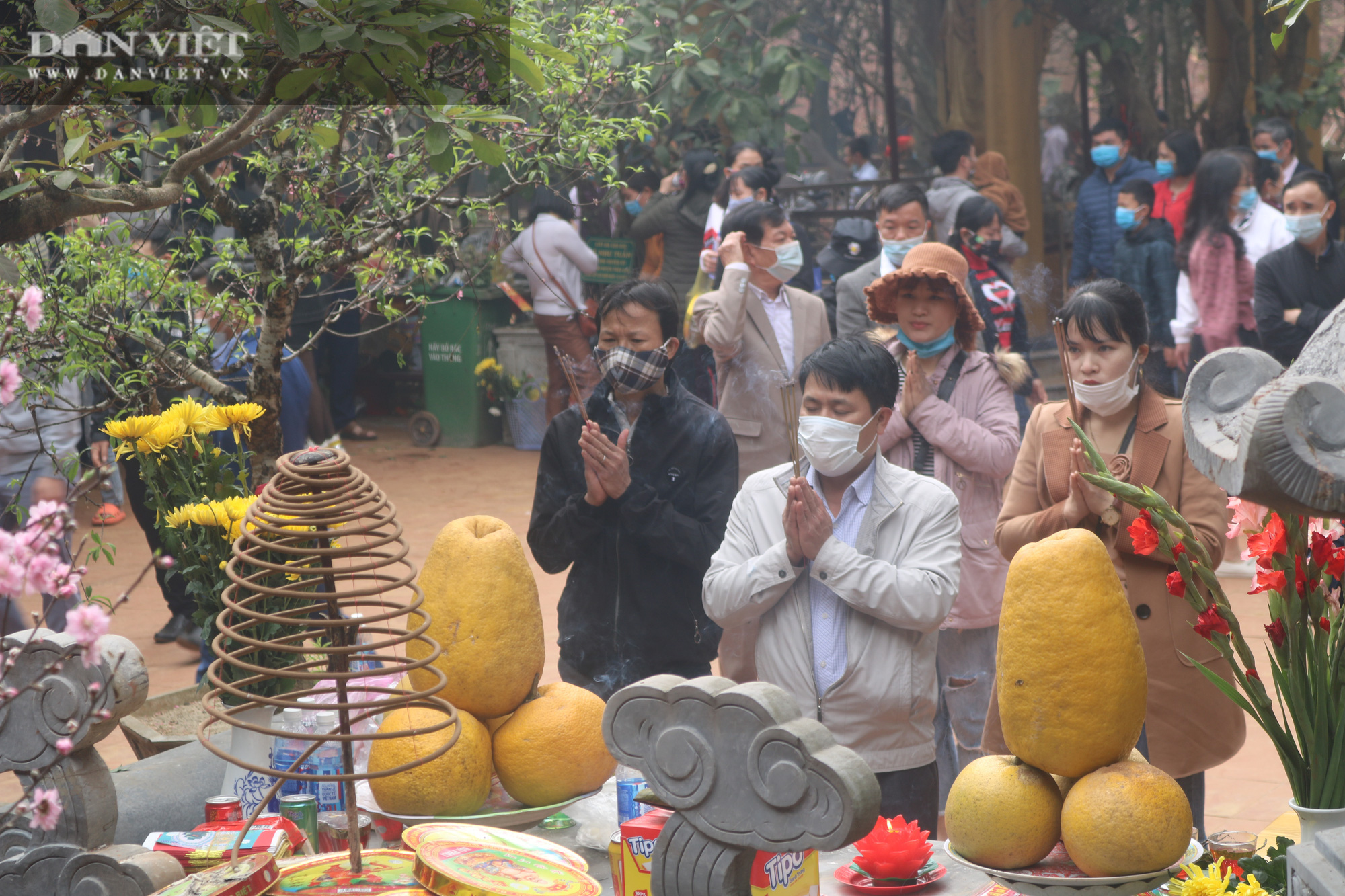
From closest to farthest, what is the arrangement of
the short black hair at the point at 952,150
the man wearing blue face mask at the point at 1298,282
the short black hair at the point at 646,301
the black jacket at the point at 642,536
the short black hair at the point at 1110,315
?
the short black hair at the point at 1110,315, the black jacket at the point at 642,536, the short black hair at the point at 646,301, the man wearing blue face mask at the point at 1298,282, the short black hair at the point at 952,150

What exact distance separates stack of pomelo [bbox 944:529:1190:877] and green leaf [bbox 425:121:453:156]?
104cm

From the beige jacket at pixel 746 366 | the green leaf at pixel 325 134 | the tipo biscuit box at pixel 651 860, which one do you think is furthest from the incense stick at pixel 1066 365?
the beige jacket at pixel 746 366

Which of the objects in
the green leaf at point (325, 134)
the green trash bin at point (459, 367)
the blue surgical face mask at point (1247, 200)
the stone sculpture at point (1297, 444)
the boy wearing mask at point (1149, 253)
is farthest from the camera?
the green trash bin at point (459, 367)

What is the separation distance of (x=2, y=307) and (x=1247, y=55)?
11974 millimetres

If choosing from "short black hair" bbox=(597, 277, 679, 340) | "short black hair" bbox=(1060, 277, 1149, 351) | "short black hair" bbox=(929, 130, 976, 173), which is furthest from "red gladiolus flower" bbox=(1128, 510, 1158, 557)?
"short black hair" bbox=(929, 130, 976, 173)

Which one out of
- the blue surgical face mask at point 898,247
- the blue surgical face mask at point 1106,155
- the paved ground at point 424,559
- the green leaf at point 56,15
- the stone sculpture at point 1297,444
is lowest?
the paved ground at point 424,559

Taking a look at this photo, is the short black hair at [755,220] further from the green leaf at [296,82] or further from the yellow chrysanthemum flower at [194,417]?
the green leaf at [296,82]

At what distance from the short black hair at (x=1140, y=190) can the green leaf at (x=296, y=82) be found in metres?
7.14

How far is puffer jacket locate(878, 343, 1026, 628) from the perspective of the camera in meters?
3.62

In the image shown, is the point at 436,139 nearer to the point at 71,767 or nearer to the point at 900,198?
the point at 71,767

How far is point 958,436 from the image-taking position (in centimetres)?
362

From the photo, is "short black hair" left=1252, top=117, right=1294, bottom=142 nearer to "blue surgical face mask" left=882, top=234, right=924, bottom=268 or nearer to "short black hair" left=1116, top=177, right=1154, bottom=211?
"short black hair" left=1116, top=177, right=1154, bottom=211

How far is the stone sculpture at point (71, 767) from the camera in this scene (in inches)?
66.3

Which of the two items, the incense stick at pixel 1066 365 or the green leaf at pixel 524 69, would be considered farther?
the incense stick at pixel 1066 365
